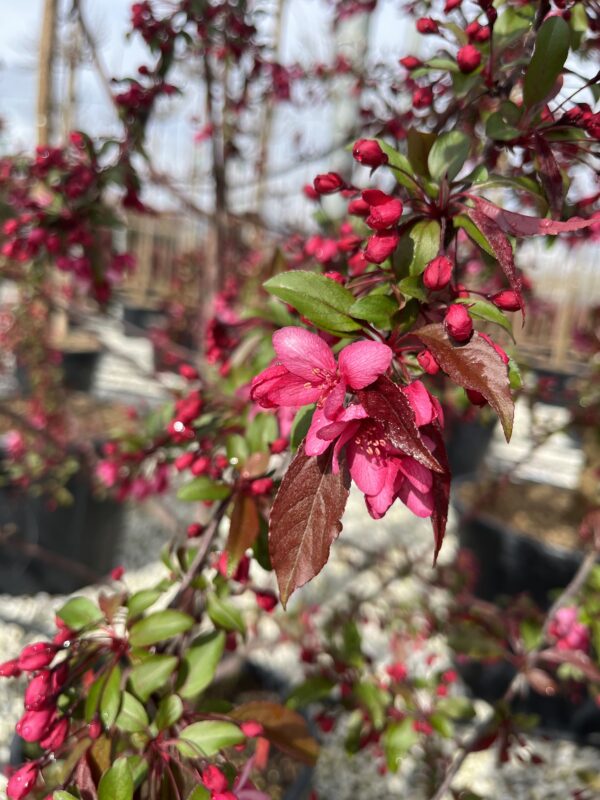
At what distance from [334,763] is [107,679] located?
4.29 ft

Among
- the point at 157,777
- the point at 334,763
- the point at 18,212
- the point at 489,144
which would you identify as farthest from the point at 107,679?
the point at 334,763

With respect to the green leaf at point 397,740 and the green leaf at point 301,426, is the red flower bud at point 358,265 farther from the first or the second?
the green leaf at point 397,740

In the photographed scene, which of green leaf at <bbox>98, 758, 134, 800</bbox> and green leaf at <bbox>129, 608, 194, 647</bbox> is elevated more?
green leaf at <bbox>129, 608, 194, 647</bbox>

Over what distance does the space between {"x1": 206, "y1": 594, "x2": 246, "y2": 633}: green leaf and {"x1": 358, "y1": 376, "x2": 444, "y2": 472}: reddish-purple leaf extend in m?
0.41

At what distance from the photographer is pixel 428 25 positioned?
69 cm

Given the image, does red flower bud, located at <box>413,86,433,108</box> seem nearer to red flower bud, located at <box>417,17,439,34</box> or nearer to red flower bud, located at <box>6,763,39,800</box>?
red flower bud, located at <box>417,17,439,34</box>

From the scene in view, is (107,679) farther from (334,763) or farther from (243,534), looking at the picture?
(334,763)

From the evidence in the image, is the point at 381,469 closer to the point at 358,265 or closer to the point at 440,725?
the point at 358,265

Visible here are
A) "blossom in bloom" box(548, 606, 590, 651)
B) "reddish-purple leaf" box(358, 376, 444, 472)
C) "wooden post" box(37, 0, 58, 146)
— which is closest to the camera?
"reddish-purple leaf" box(358, 376, 444, 472)

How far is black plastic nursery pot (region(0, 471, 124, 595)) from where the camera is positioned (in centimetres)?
208

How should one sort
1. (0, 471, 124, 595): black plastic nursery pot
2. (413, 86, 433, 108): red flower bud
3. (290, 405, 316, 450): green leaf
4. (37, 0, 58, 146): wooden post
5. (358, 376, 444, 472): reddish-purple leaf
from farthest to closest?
(37, 0, 58, 146): wooden post → (0, 471, 124, 595): black plastic nursery pot → (413, 86, 433, 108): red flower bud → (290, 405, 316, 450): green leaf → (358, 376, 444, 472): reddish-purple leaf

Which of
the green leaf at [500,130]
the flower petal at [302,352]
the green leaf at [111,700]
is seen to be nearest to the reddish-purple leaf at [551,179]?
the green leaf at [500,130]

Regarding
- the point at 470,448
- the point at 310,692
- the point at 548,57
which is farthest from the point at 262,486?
the point at 470,448

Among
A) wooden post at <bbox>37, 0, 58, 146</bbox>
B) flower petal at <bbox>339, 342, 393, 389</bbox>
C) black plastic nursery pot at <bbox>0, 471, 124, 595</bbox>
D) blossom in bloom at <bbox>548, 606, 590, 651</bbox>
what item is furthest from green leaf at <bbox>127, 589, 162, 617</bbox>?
wooden post at <bbox>37, 0, 58, 146</bbox>
